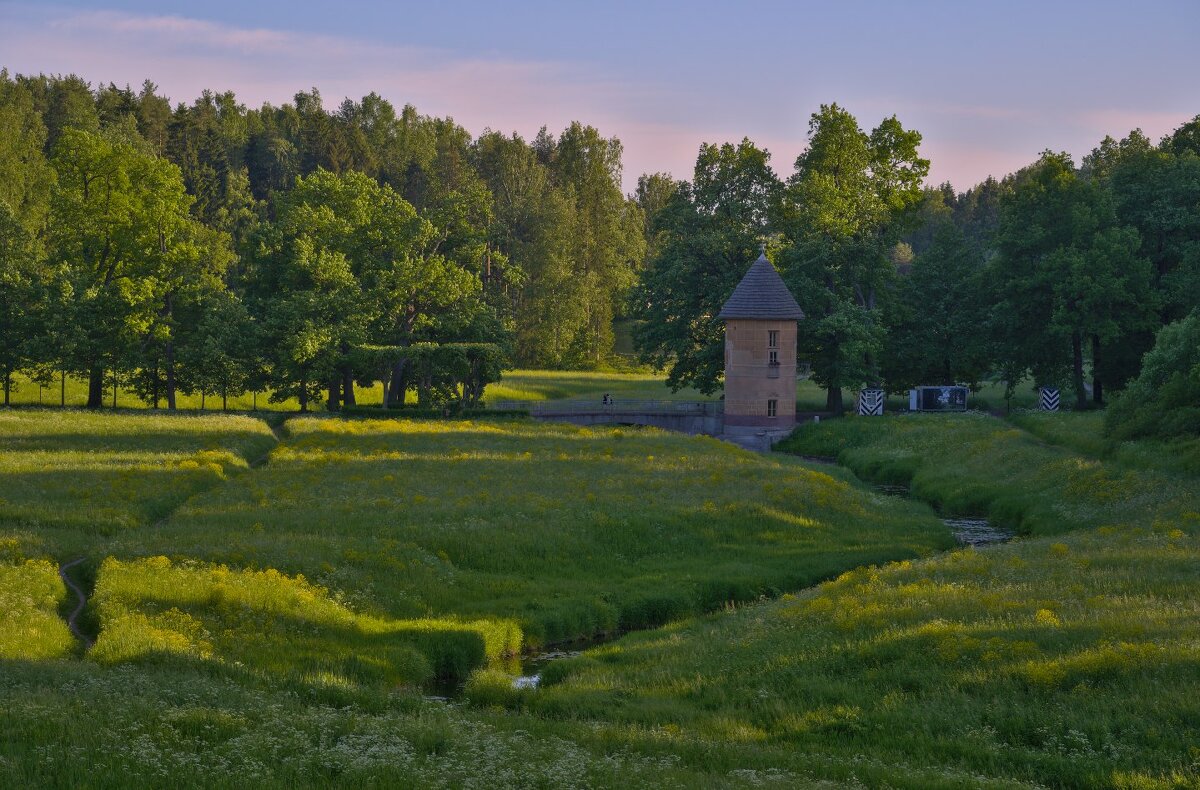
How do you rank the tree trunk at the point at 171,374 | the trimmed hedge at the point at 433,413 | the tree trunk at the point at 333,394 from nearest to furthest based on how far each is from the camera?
1. the trimmed hedge at the point at 433,413
2. the tree trunk at the point at 171,374
3. the tree trunk at the point at 333,394

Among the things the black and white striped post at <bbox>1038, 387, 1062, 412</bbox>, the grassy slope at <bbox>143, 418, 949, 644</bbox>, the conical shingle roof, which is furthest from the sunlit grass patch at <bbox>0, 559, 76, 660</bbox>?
the black and white striped post at <bbox>1038, 387, 1062, 412</bbox>

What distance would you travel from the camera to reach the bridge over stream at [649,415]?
7719 centimetres

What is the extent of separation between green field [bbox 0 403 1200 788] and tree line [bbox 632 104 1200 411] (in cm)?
2438

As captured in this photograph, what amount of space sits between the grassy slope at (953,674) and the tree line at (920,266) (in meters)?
42.4

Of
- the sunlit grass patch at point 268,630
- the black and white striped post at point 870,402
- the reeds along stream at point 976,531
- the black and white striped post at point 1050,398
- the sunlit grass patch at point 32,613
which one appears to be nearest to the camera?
the sunlit grass patch at point 32,613

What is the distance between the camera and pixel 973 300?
81.6m

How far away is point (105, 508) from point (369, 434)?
984 inches

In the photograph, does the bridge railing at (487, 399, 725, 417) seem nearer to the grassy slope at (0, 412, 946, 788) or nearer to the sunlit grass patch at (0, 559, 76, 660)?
the grassy slope at (0, 412, 946, 788)

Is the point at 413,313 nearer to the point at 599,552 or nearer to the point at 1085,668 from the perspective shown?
the point at 599,552

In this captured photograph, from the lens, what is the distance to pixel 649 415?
78.2 meters

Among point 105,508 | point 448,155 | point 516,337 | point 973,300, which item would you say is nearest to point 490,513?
point 105,508

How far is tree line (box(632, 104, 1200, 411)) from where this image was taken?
71250 millimetres

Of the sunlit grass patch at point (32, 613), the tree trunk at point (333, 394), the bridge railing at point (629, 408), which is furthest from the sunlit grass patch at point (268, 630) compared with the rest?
the tree trunk at point (333, 394)

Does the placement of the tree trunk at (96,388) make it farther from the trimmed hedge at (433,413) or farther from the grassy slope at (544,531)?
the grassy slope at (544,531)
